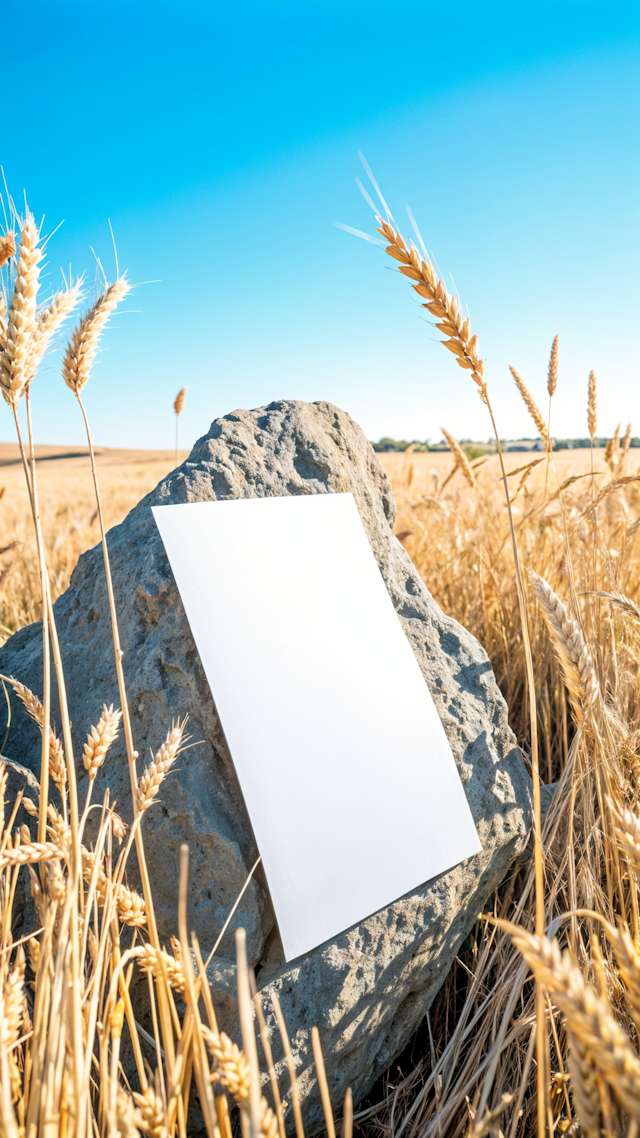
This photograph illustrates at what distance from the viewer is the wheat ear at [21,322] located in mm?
766

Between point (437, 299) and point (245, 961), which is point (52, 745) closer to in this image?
point (245, 961)

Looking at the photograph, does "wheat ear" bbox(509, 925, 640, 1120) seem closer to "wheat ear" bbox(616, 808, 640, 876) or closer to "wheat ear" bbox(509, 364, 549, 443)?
"wheat ear" bbox(616, 808, 640, 876)

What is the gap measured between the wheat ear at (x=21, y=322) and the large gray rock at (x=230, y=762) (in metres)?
0.43

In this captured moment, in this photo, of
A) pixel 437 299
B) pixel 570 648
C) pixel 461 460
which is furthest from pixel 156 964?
pixel 461 460

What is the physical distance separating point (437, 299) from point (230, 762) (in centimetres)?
82

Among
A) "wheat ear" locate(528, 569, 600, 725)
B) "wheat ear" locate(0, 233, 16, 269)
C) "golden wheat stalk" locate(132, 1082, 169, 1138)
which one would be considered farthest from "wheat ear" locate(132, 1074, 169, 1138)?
"wheat ear" locate(0, 233, 16, 269)

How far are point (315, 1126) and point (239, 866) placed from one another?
1.53 feet

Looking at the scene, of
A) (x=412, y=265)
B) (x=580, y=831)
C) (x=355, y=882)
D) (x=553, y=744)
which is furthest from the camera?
(x=553, y=744)

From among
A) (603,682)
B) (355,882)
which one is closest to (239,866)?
(355,882)

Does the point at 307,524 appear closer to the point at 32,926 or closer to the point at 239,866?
the point at 239,866

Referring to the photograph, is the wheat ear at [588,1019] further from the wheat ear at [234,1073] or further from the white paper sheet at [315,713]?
the white paper sheet at [315,713]

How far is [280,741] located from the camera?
98cm

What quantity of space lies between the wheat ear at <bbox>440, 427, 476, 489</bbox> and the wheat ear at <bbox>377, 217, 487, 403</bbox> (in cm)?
116

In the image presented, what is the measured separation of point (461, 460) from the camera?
2.08 metres
